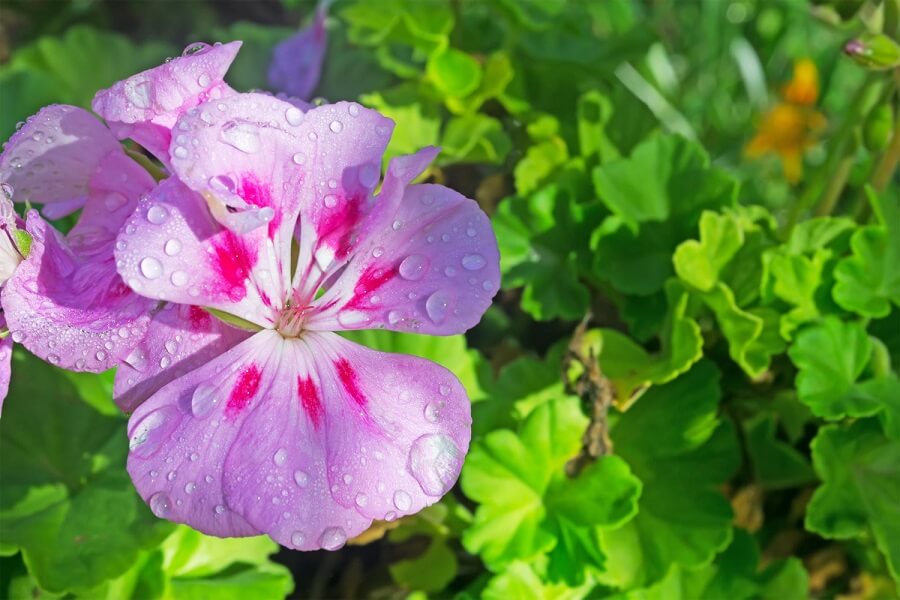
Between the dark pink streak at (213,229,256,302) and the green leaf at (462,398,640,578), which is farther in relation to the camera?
the green leaf at (462,398,640,578)

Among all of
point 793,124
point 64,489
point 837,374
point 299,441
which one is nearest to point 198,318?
point 299,441

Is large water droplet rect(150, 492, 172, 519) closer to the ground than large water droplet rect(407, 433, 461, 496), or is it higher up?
closer to the ground

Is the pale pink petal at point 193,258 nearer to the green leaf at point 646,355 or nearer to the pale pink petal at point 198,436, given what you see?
the pale pink petal at point 198,436

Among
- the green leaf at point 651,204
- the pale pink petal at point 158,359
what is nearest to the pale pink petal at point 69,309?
the pale pink petal at point 158,359

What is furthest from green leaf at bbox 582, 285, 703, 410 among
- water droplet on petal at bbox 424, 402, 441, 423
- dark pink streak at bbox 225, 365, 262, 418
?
dark pink streak at bbox 225, 365, 262, 418

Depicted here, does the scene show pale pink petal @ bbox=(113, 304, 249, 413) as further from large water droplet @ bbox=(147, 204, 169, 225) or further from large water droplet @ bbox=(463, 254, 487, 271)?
large water droplet @ bbox=(463, 254, 487, 271)

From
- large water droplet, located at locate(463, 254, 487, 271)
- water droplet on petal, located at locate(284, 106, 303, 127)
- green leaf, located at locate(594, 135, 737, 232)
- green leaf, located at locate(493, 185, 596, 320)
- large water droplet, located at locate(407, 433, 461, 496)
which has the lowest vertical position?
green leaf, located at locate(493, 185, 596, 320)

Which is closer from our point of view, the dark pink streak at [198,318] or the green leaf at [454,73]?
the dark pink streak at [198,318]
